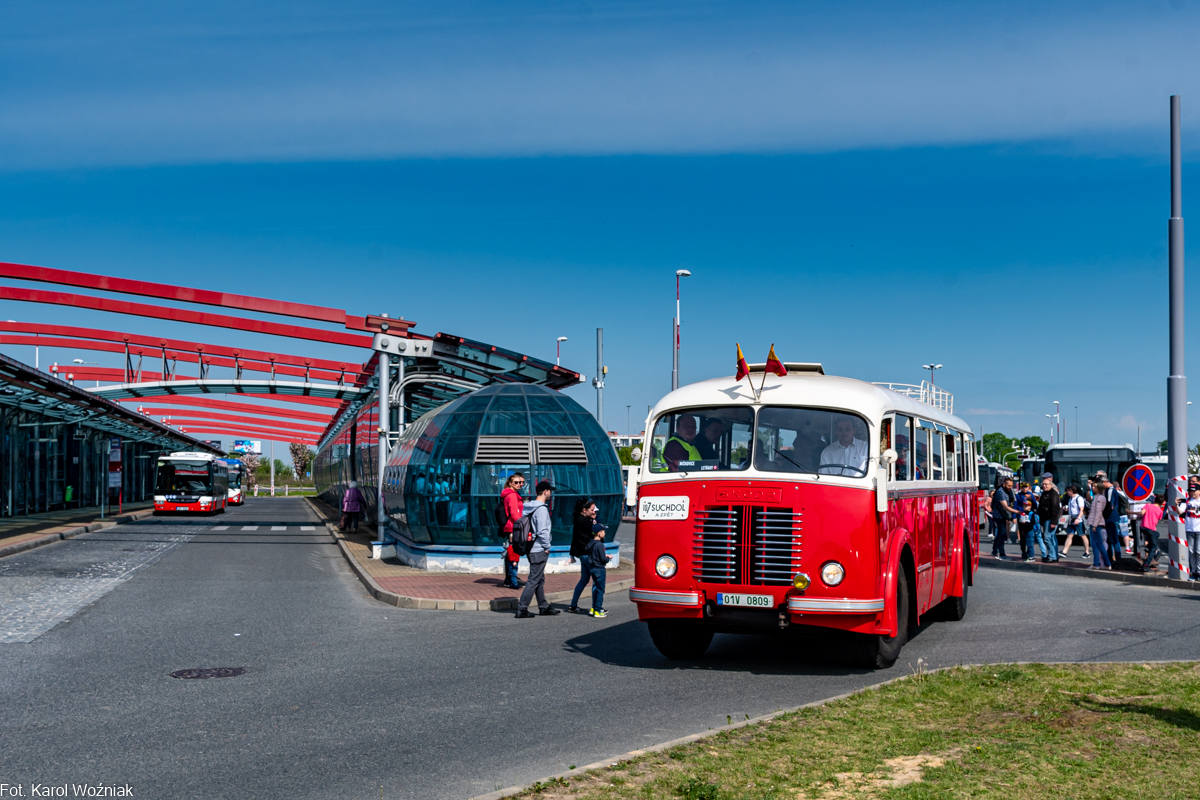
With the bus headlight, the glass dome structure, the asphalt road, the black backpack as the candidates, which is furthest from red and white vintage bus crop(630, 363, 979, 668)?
the glass dome structure

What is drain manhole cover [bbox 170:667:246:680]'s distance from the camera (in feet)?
31.8

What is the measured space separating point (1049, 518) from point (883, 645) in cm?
1516

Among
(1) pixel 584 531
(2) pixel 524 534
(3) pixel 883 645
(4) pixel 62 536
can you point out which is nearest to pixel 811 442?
(3) pixel 883 645

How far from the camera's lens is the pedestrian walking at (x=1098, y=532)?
20.7m

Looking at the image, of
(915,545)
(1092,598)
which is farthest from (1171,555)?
(915,545)

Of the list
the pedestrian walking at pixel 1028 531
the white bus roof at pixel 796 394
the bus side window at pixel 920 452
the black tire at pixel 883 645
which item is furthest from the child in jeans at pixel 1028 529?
the black tire at pixel 883 645

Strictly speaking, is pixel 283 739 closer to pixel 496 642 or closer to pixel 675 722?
pixel 675 722

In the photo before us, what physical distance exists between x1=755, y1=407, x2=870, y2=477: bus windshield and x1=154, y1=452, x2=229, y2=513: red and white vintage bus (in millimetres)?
45233

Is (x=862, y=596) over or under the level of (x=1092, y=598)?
over

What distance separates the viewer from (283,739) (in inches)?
284

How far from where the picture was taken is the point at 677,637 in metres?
10.6

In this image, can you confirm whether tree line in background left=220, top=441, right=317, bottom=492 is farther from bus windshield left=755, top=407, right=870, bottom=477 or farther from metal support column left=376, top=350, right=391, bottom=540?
bus windshield left=755, top=407, right=870, bottom=477

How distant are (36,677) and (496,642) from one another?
4640 millimetres

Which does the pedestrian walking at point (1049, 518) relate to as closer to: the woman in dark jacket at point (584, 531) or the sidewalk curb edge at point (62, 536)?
the woman in dark jacket at point (584, 531)
